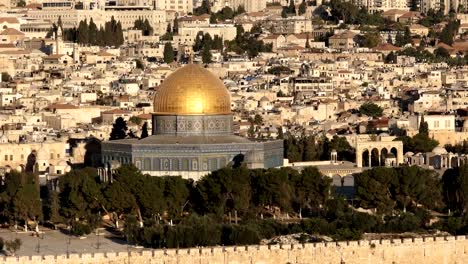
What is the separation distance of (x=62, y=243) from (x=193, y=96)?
942 cm

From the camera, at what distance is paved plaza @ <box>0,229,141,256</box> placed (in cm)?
4599

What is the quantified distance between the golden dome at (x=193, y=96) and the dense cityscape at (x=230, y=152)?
4 cm

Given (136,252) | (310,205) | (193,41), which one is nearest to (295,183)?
(310,205)

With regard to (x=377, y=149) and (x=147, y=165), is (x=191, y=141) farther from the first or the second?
(x=377, y=149)

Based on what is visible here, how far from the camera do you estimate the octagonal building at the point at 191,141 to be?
182 ft

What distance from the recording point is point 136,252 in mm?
44375

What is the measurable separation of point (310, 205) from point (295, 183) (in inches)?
27.9

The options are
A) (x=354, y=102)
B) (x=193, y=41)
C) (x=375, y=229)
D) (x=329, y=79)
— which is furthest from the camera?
(x=193, y=41)

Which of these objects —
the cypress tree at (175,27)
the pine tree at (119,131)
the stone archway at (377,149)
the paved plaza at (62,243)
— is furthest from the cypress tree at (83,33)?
the paved plaza at (62,243)

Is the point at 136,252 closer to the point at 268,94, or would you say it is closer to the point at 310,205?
the point at 310,205

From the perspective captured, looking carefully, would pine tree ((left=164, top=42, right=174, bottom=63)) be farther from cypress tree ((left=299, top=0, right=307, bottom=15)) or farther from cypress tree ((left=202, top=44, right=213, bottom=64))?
cypress tree ((left=299, top=0, right=307, bottom=15))

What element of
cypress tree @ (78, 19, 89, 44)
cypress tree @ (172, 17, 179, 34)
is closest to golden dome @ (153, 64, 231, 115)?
cypress tree @ (78, 19, 89, 44)

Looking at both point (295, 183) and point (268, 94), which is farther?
point (268, 94)

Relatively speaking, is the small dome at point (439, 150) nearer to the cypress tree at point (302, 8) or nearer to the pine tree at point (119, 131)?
the pine tree at point (119, 131)
